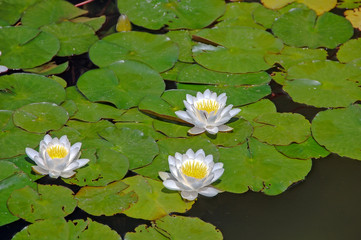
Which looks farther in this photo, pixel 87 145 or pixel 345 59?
pixel 345 59

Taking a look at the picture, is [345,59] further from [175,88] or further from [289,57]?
[175,88]

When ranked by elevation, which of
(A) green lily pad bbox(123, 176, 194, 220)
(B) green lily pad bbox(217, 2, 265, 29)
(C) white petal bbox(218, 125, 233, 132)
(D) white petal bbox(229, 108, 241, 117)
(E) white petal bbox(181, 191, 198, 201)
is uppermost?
(D) white petal bbox(229, 108, 241, 117)

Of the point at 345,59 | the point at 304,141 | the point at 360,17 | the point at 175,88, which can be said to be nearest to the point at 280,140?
the point at 304,141

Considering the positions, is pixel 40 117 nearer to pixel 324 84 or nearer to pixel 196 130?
pixel 196 130

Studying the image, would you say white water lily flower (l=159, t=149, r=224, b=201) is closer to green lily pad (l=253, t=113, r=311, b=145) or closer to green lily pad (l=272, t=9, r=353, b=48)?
green lily pad (l=253, t=113, r=311, b=145)

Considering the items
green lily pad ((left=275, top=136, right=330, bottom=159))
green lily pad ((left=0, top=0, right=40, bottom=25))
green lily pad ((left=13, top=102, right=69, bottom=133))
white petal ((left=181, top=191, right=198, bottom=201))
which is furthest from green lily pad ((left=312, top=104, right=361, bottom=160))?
green lily pad ((left=0, top=0, right=40, bottom=25))

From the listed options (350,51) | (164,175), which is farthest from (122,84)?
(350,51)
